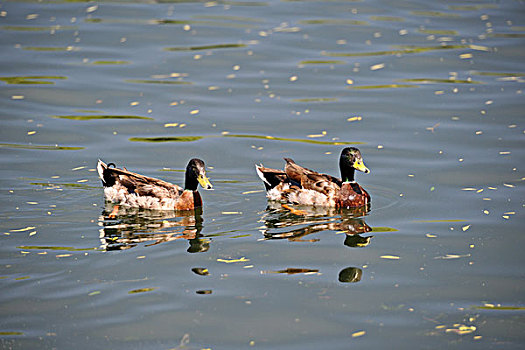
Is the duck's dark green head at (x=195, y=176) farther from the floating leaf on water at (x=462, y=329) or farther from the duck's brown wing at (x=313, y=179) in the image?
the floating leaf on water at (x=462, y=329)

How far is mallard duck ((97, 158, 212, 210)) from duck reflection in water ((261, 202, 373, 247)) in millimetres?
1201

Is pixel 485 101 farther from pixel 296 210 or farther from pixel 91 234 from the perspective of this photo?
pixel 91 234

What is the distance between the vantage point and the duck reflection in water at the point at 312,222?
11562 mm

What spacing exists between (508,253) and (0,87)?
42.4 feet

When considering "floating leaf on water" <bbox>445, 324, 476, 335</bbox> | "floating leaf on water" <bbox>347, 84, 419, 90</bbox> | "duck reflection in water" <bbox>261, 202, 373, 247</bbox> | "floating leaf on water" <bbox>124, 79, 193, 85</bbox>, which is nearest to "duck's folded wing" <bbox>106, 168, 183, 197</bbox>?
"duck reflection in water" <bbox>261, 202, 373, 247</bbox>

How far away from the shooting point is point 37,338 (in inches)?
333

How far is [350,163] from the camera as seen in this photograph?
13.4 metres

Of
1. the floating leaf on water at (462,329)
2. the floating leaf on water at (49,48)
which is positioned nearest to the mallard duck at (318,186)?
the floating leaf on water at (462,329)

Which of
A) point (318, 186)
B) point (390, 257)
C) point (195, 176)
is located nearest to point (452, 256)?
point (390, 257)

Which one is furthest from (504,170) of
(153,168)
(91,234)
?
(91,234)

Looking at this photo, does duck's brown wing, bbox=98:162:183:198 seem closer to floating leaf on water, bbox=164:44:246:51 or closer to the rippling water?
the rippling water

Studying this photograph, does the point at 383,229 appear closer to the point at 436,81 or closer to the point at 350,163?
the point at 350,163

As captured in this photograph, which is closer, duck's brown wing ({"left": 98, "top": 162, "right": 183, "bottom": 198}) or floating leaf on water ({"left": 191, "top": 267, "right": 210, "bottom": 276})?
floating leaf on water ({"left": 191, "top": 267, "right": 210, "bottom": 276})

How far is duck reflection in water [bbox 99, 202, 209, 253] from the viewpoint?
36.6 ft
